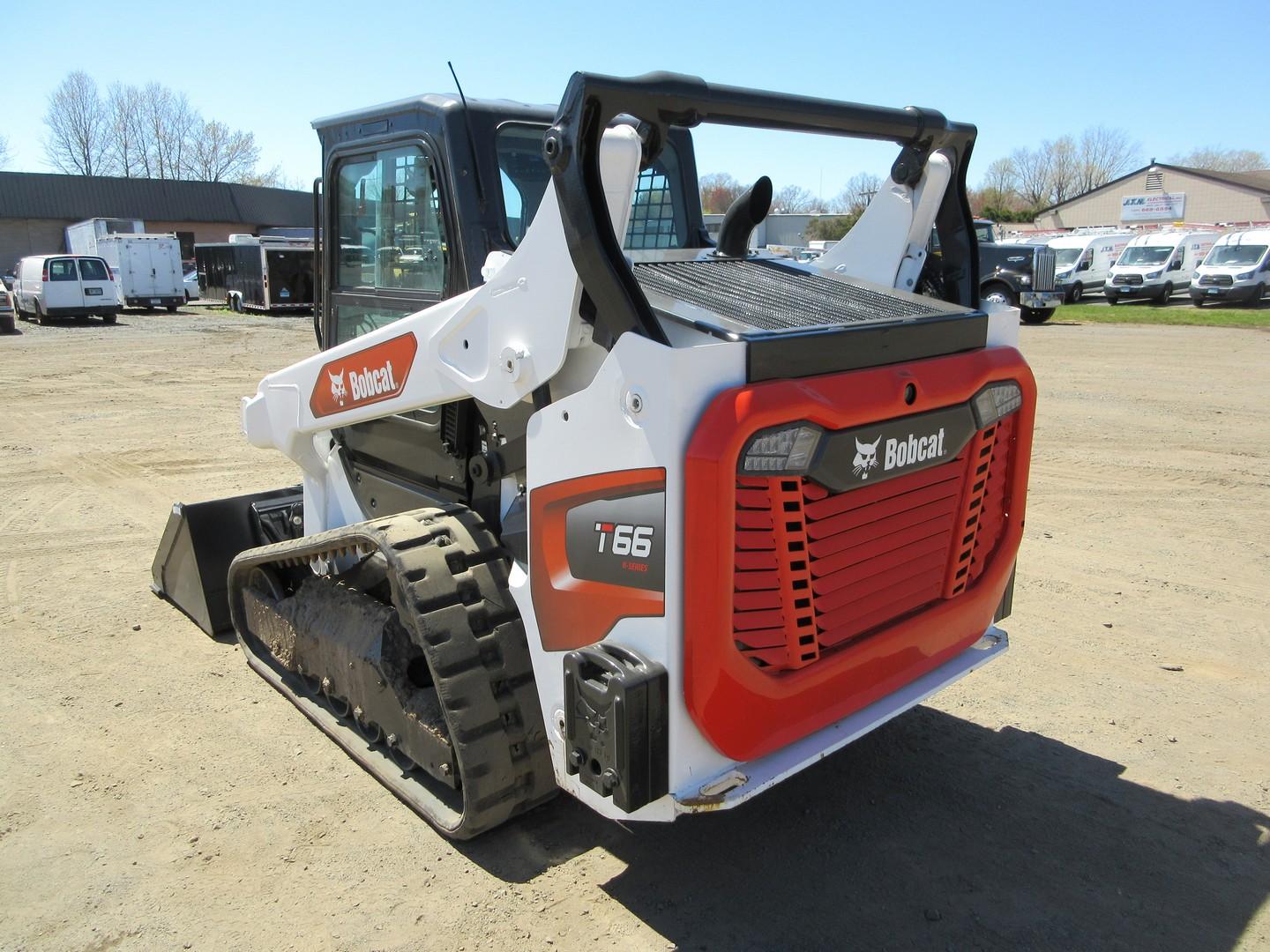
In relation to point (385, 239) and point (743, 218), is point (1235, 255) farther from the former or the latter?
point (385, 239)

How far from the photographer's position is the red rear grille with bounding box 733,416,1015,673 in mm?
2475

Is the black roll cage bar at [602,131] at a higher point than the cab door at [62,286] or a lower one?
higher

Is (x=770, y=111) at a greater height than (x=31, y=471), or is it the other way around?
(x=770, y=111)

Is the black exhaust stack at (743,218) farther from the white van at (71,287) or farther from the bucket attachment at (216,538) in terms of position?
the white van at (71,287)

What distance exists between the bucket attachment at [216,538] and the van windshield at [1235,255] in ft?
96.1

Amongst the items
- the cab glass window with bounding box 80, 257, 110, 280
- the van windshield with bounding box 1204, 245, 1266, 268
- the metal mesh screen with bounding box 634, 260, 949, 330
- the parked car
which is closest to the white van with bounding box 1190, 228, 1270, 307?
the van windshield with bounding box 1204, 245, 1266, 268

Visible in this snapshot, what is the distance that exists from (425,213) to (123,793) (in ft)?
7.84

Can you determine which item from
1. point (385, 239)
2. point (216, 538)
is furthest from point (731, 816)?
point (216, 538)

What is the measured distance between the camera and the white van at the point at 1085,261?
29547 mm

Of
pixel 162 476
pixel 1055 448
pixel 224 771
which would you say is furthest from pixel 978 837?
pixel 162 476

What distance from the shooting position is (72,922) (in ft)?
9.44

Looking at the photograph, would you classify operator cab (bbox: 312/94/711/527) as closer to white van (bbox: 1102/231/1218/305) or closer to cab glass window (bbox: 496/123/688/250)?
cab glass window (bbox: 496/123/688/250)

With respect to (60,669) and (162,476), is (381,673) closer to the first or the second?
(60,669)

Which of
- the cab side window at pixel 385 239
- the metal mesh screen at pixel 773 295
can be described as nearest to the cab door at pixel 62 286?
the cab side window at pixel 385 239
